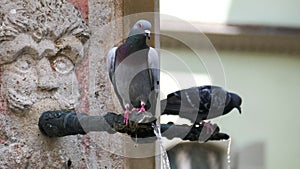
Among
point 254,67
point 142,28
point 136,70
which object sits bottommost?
point 254,67

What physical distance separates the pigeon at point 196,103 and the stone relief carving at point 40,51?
0.27 m

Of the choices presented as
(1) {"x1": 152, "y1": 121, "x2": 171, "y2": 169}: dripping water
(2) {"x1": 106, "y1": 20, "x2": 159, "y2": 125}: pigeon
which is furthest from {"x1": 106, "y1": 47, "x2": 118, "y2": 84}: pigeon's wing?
(1) {"x1": 152, "y1": 121, "x2": 171, "y2": 169}: dripping water

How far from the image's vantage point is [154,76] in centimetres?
215

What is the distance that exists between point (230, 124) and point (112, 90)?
10.2 feet

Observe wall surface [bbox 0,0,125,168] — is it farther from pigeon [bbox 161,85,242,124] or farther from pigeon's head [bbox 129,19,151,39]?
pigeon [bbox 161,85,242,124]

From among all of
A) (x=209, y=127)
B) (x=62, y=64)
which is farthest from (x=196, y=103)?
(x=62, y=64)

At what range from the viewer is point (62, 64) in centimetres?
196

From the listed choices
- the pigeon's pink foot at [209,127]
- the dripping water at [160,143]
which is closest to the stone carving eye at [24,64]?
the dripping water at [160,143]

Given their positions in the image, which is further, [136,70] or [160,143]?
[136,70]

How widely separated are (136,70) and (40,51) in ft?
1.15

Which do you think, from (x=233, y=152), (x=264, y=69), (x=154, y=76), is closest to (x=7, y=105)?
(x=154, y=76)

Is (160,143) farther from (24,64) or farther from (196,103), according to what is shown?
(24,64)

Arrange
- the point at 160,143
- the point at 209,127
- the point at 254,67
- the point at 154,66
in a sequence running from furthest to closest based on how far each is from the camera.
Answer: the point at 254,67
the point at 154,66
the point at 209,127
the point at 160,143

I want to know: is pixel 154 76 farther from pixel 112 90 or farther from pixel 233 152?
pixel 233 152
